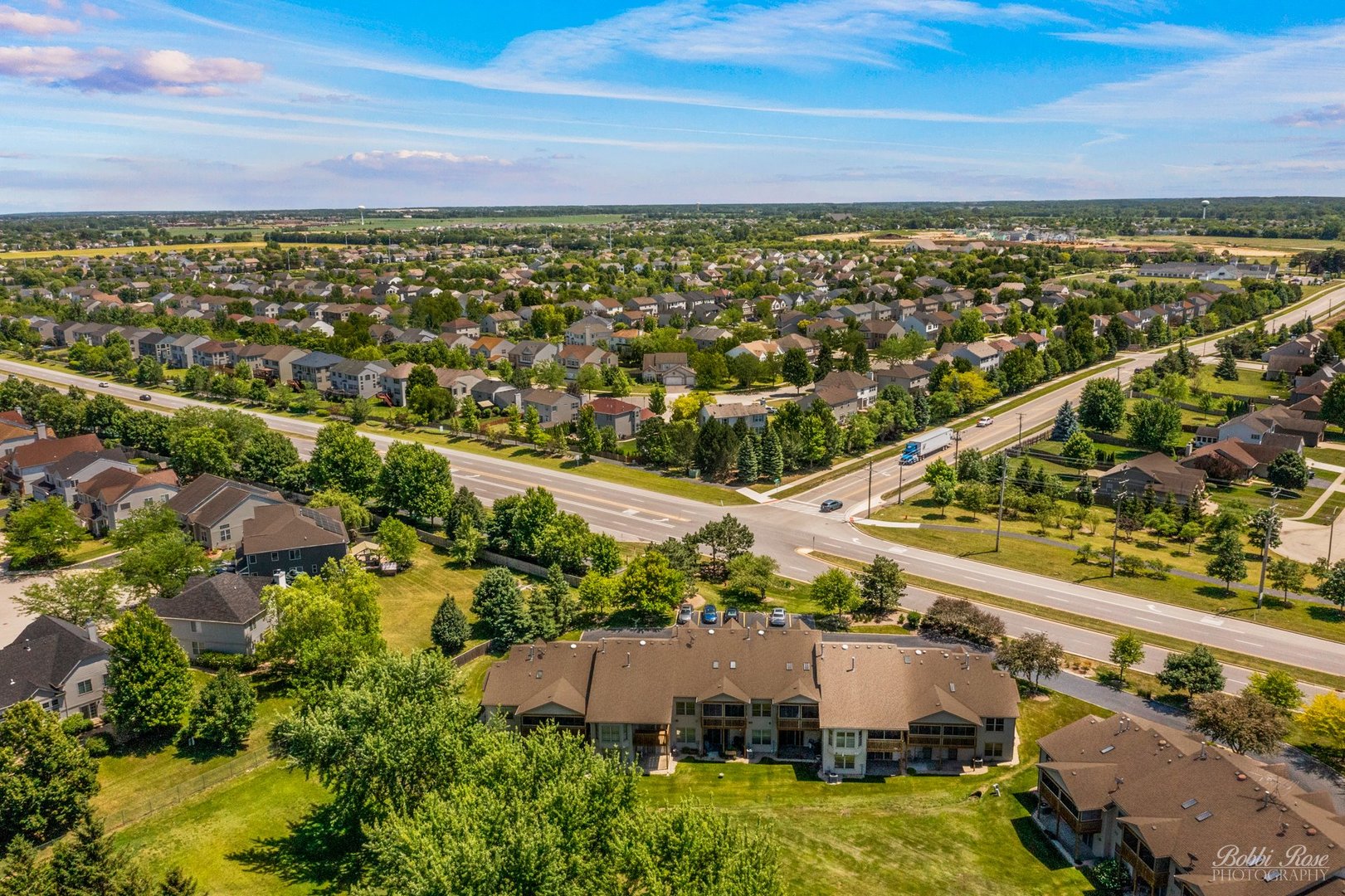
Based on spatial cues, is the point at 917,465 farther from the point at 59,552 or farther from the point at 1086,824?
the point at 59,552

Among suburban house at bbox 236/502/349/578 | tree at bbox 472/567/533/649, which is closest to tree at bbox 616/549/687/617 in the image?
tree at bbox 472/567/533/649

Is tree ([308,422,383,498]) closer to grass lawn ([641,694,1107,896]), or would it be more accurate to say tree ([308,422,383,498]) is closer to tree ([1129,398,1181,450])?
grass lawn ([641,694,1107,896])

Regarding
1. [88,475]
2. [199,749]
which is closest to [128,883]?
[199,749]

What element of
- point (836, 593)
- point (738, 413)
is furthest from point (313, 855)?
point (738, 413)

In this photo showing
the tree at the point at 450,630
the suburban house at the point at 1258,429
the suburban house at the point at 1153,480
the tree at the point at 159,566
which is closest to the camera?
the tree at the point at 450,630

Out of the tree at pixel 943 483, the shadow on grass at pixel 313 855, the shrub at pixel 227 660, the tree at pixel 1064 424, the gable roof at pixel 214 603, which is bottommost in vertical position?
the shadow on grass at pixel 313 855

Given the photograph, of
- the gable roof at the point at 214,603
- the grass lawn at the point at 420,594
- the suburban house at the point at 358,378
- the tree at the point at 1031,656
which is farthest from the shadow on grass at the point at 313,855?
the suburban house at the point at 358,378

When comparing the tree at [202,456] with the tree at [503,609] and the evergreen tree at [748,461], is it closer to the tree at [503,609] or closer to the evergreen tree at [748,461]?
the tree at [503,609]

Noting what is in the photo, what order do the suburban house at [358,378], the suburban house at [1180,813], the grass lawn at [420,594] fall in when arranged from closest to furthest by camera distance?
the suburban house at [1180,813] < the grass lawn at [420,594] < the suburban house at [358,378]
